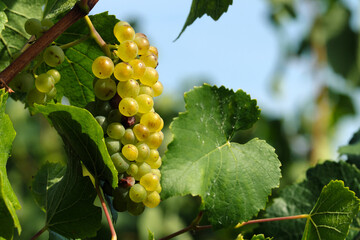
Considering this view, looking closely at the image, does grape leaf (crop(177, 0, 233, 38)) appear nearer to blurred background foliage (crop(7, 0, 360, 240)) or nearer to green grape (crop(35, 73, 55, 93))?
green grape (crop(35, 73, 55, 93))

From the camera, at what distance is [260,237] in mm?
617

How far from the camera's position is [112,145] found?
0.64 m

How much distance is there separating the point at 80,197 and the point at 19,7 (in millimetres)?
328

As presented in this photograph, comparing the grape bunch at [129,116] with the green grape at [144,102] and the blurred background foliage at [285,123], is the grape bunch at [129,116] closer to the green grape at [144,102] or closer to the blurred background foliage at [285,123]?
the green grape at [144,102]

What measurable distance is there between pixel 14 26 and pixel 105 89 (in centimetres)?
25

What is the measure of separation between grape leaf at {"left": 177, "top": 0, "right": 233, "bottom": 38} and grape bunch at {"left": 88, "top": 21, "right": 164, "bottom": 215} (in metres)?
0.10

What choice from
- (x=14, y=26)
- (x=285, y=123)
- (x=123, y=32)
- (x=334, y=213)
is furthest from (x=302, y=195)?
(x=285, y=123)

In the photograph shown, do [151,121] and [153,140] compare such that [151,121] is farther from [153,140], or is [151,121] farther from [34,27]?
[34,27]

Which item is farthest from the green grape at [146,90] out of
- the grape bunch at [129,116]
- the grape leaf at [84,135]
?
the grape leaf at [84,135]

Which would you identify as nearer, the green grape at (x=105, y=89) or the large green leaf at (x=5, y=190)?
the large green leaf at (x=5, y=190)

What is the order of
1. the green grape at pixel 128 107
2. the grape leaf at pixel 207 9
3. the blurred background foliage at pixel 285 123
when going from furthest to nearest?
the blurred background foliage at pixel 285 123 < the grape leaf at pixel 207 9 < the green grape at pixel 128 107

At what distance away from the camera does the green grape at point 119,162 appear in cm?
64

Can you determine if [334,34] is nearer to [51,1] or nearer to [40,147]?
[40,147]

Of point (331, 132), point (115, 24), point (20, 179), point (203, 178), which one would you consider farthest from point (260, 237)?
point (331, 132)
